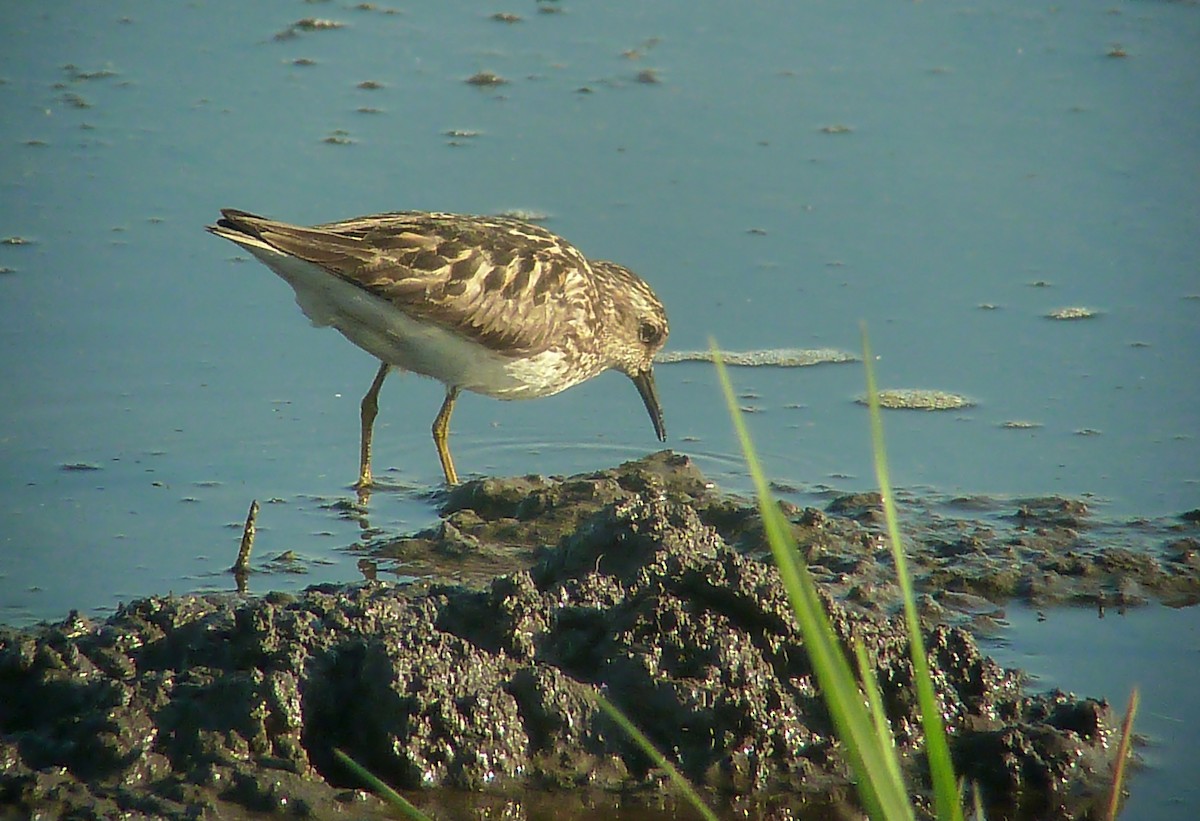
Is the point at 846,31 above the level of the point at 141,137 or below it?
above

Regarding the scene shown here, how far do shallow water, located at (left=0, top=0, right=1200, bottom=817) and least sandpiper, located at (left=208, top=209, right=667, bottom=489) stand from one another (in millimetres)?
233

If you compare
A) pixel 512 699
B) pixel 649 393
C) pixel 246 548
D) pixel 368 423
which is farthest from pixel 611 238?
pixel 512 699

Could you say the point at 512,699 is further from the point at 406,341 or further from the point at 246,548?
the point at 406,341

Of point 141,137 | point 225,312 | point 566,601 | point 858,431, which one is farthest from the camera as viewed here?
point 141,137

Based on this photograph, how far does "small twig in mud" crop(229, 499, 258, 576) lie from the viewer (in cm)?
516

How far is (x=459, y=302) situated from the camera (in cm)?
675

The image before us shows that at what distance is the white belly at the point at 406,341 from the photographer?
256 inches

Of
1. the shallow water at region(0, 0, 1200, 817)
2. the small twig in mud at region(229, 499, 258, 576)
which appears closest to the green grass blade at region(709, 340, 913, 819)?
the small twig in mud at region(229, 499, 258, 576)

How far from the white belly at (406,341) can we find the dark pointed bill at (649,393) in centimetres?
43

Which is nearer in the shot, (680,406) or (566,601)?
(566,601)

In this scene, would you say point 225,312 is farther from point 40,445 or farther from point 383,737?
point 383,737

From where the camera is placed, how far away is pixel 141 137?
893 cm

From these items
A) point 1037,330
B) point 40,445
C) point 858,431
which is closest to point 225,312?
point 40,445

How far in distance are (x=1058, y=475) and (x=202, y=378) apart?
3.38 meters
